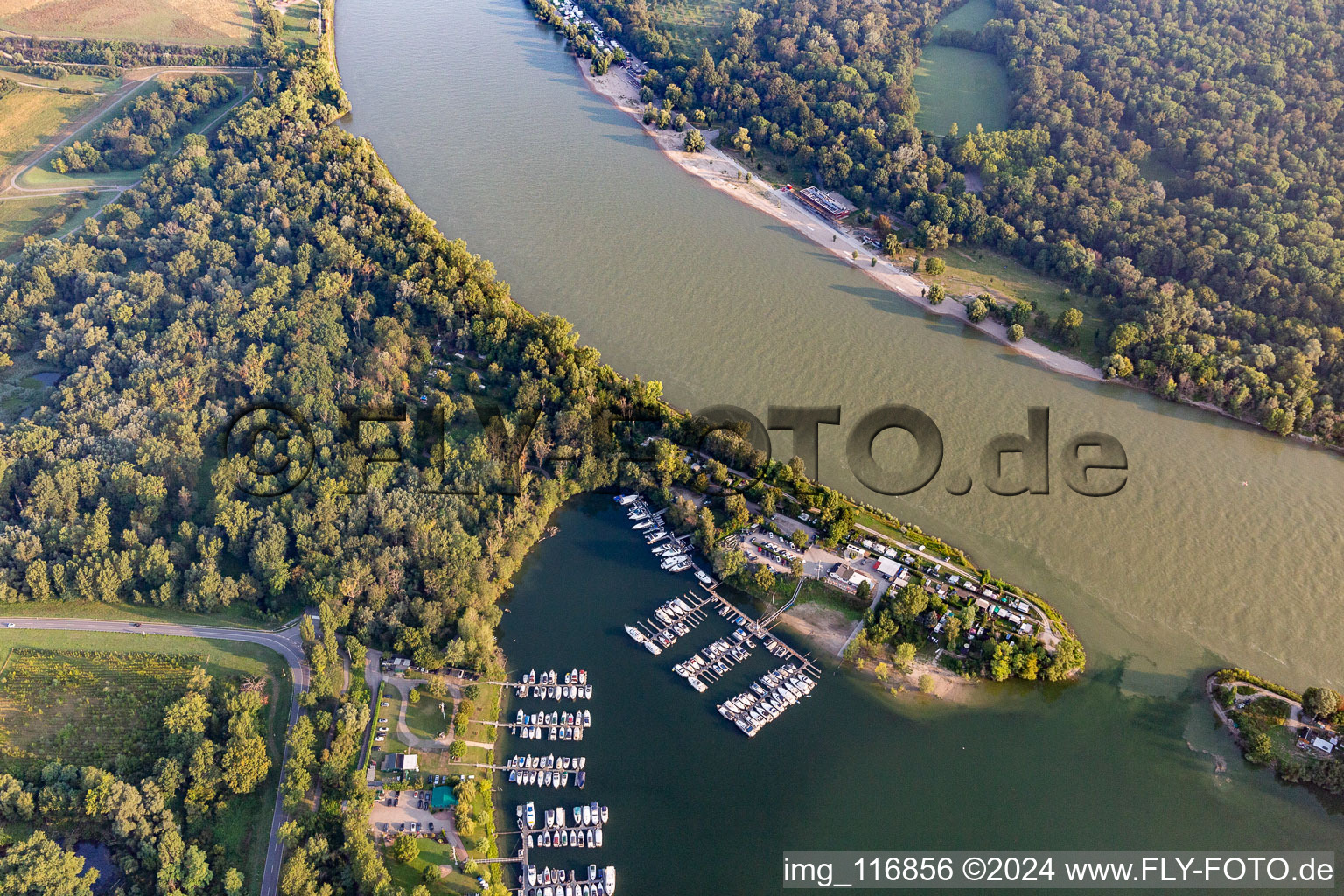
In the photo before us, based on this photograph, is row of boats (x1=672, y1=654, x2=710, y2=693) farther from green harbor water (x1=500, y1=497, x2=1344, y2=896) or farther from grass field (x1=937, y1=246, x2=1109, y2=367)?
grass field (x1=937, y1=246, x2=1109, y2=367)

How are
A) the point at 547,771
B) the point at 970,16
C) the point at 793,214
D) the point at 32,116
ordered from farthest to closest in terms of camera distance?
1. the point at 970,16
2. the point at 32,116
3. the point at 793,214
4. the point at 547,771

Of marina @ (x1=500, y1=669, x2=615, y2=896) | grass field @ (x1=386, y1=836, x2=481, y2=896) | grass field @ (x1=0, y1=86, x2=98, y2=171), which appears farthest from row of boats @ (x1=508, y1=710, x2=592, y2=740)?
grass field @ (x1=0, y1=86, x2=98, y2=171)

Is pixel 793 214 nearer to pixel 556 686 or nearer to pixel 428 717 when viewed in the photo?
pixel 556 686

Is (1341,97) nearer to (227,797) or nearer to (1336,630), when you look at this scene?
(1336,630)

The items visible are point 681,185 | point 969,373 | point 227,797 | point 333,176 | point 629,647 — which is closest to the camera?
point 227,797

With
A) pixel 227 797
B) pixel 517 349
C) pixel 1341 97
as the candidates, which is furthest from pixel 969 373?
pixel 227 797

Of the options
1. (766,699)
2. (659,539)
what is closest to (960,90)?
(659,539)
